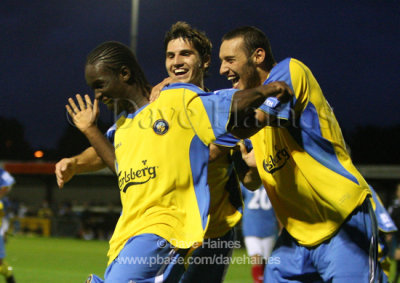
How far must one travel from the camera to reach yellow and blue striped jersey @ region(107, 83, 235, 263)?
3184 millimetres

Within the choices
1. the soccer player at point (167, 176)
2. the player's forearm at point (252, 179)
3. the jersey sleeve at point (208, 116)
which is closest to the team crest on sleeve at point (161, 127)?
the soccer player at point (167, 176)

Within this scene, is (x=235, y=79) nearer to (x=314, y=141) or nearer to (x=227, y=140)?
(x=227, y=140)

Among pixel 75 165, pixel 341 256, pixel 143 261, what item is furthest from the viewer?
pixel 75 165

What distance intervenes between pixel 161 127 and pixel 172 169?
259 millimetres

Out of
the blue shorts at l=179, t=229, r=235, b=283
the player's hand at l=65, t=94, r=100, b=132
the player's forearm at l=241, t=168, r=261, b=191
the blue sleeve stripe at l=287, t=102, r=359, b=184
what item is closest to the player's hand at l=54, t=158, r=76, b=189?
A: the player's hand at l=65, t=94, r=100, b=132

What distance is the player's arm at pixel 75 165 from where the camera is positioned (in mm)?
3896

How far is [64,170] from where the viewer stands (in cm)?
390

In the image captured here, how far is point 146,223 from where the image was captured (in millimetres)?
3139

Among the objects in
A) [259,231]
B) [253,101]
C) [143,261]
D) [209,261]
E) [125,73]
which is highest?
[125,73]

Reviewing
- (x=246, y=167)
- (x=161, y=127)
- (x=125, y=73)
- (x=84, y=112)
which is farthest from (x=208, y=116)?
(x=246, y=167)

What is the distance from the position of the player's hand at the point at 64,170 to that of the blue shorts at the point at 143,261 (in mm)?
954

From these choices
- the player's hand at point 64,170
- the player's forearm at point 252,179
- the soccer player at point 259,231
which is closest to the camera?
the player's hand at point 64,170

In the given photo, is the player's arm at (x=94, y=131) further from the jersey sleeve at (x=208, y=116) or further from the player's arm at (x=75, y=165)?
the jersey sleeve at (x=208, y=116)

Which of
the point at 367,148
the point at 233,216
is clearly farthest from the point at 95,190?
the point at 233,216
